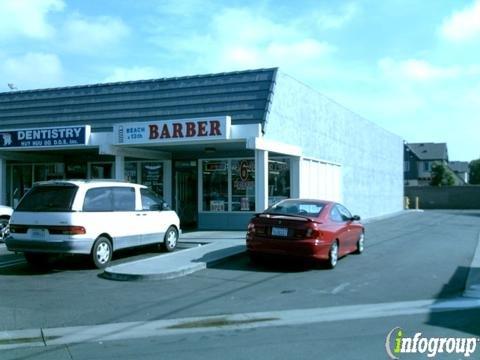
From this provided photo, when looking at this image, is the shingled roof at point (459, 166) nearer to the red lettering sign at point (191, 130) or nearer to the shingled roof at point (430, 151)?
the shingled roof at point (430, 151)

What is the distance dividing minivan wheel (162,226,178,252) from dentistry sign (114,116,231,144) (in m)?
2.95

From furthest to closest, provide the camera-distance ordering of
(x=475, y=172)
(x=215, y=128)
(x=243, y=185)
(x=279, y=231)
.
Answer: (x=475, y=172) → (x=243, y=185) → (x=215, y=128) → (x=279, y=231)

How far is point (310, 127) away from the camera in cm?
2095

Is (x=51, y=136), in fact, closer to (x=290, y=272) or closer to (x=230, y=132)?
(x=230, y=132)

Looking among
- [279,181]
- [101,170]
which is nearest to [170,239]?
[279,181]

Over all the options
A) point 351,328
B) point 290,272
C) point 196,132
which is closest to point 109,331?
point 351,328

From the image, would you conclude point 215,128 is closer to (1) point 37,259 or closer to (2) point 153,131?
(2) point 153,131

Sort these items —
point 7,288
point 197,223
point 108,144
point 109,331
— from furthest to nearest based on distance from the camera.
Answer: point 197,223 → point 108,144 → point 7,288 → point 109,331

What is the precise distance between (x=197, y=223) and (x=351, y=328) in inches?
525

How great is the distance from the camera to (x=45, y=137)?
1783 centimetres

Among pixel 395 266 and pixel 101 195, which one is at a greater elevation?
pixel 101 195

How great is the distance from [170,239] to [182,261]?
7.40 ft

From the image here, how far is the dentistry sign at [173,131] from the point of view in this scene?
1565 centimetres

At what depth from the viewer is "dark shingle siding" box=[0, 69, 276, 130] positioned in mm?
17031
